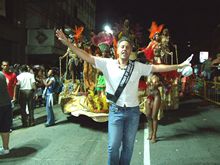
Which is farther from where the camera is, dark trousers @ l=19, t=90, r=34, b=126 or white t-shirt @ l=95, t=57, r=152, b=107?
dark trousers @ l=19, t=90, r=34, b=126

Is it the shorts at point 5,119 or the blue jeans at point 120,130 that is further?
the shorts at point 5,119

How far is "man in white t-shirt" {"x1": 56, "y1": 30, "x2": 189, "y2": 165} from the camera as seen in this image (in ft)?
13.7

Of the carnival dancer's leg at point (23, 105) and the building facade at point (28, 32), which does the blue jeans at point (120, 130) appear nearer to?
the carnival dancer's leg at point (23, 105)

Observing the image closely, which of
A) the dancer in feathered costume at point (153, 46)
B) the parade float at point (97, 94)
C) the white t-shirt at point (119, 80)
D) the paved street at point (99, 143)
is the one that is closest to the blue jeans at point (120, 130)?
the white t-shirt at point (119, 80)

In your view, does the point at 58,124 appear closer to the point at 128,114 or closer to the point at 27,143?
the point at 27,143

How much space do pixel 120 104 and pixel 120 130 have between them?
353 millimetres

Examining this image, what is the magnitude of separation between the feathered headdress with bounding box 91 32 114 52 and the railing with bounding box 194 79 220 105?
688 centimetres

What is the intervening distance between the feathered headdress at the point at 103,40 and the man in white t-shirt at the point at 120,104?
260 inches

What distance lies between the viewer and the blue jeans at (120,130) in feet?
13.7

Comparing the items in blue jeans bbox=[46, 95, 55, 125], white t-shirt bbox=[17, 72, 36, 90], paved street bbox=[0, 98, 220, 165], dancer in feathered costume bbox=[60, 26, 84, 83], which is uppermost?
dancer in feathered costume bbox=[60, 26, 84, 83]

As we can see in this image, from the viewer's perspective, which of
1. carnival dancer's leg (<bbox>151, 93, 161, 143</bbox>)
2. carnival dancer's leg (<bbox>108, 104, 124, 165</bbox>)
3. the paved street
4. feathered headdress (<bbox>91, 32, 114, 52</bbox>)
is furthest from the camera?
feathered headdress (<bbox>91, 32, 114, 52</bbox>)

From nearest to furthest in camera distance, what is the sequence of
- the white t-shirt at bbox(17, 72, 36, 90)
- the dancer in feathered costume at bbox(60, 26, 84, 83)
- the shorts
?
the shorts, the white t-shirt at bbox(17, 72, 36, 90), the dancer in feathered costume at bbox(60, 26, 84, 83)

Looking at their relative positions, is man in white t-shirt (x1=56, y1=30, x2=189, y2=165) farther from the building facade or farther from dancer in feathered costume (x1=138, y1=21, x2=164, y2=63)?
the building facade

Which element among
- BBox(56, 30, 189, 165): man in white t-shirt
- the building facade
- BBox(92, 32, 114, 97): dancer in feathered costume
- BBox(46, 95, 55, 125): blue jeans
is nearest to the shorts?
BBox(56, 30, 189, 165): man in white t-shirt
